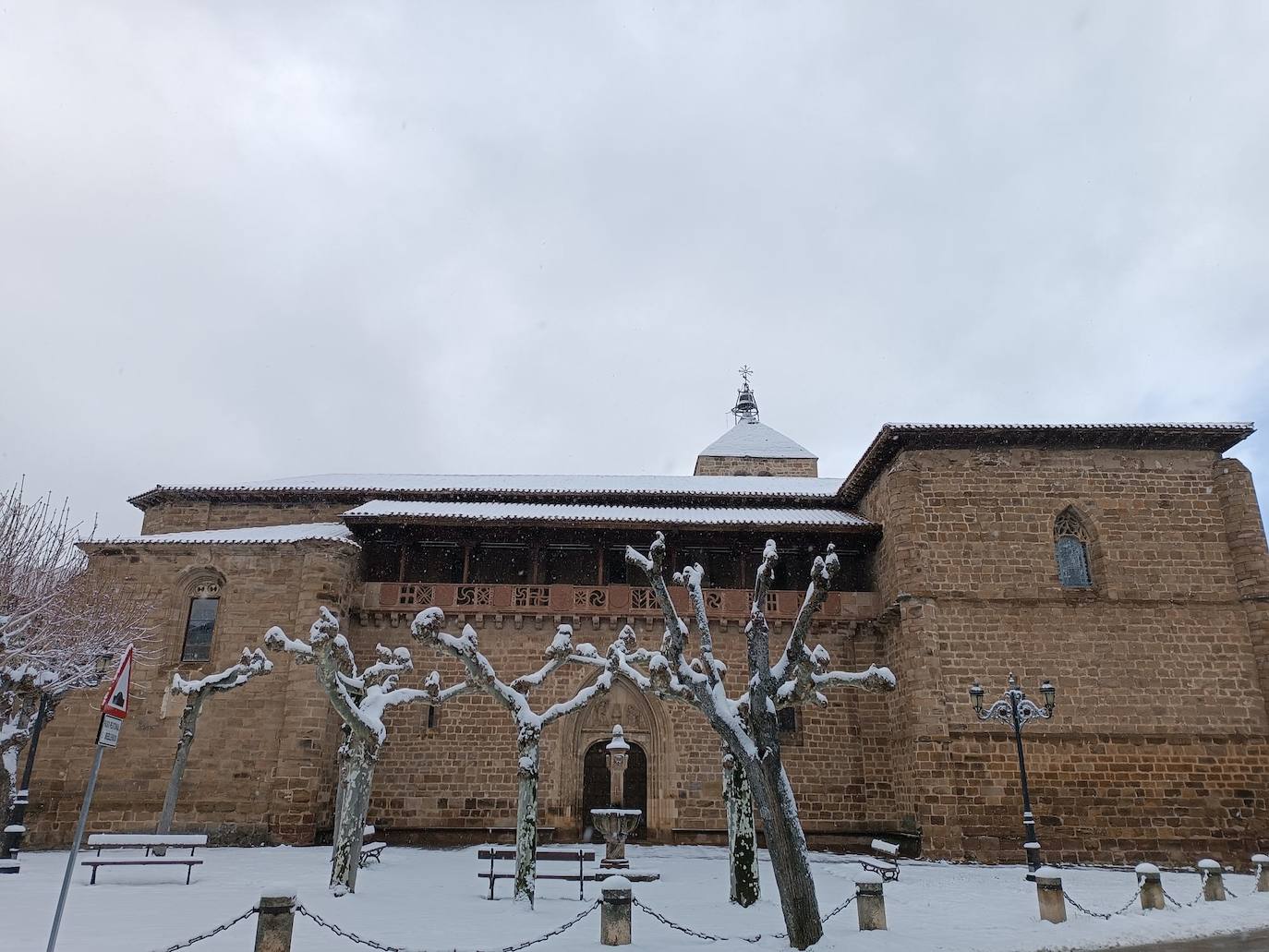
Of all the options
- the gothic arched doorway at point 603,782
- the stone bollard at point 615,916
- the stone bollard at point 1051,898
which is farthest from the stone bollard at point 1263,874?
the gothic arched doorway at point 603,782

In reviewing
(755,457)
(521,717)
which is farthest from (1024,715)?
(755,457)

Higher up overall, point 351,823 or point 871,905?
point 351,823

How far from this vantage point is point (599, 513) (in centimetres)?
2084

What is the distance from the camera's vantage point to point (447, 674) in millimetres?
20141

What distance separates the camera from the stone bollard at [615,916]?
8.27 metres

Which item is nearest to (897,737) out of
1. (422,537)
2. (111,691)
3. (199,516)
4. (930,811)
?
(930,811)

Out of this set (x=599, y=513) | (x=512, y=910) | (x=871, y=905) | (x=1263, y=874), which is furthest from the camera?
(x=599, y=513)

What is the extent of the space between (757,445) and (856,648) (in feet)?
62.6

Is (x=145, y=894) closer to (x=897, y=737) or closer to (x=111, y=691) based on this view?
(x=111, y=691)

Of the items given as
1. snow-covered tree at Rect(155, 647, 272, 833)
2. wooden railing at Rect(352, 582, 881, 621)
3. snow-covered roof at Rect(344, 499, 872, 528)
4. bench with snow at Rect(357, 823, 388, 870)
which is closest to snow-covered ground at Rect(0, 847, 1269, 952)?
bench with snow at Rect(357, 823, 388, 870)

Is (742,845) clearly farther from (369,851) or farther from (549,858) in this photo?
(369,851)

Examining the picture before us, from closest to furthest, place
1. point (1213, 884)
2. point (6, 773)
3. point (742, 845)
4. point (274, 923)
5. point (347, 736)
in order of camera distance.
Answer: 1. point (274, 923)
2. point (742, 845)
3. point (1213, 884)
4. point (347, 736)
5. point (6, 773)

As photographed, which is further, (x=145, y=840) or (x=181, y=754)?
(x=181, y=754)

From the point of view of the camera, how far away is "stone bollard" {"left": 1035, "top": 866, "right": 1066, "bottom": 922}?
990cm
